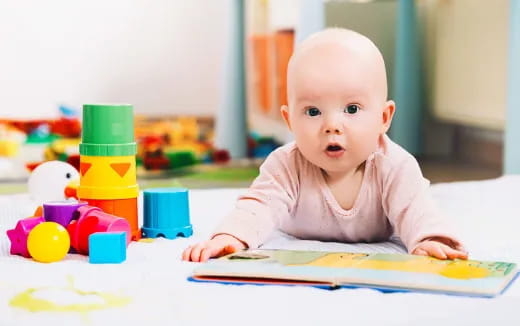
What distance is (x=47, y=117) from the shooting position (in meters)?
3.44

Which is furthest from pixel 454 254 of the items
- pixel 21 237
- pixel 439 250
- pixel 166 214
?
pixel 21 237

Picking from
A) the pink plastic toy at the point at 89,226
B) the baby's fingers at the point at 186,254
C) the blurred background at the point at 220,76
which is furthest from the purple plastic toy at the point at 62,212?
the blurred background at the point at 220,76

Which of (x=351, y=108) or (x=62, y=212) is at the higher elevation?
(x=351, y=108)

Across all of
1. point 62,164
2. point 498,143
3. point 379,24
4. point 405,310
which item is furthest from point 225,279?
point 379,24

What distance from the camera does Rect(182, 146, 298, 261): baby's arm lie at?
934mm

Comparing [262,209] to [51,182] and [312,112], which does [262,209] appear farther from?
[51,182]

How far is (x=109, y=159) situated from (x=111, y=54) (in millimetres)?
2652

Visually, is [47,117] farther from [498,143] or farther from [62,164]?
[62,164]

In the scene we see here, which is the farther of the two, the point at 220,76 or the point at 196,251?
the point at 220,76

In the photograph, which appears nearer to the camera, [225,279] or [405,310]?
[405,310]

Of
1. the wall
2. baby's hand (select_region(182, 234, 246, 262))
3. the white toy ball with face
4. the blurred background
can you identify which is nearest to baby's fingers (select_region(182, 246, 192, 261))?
baby's hand (select_region(182, 234, 246, 262))

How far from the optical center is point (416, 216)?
0.94m

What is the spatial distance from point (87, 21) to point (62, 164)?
233 centimetres

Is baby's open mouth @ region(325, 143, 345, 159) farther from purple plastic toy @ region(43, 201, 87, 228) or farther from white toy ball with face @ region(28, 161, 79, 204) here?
white toy ball with face @ region(28, 161, 79, 204)
